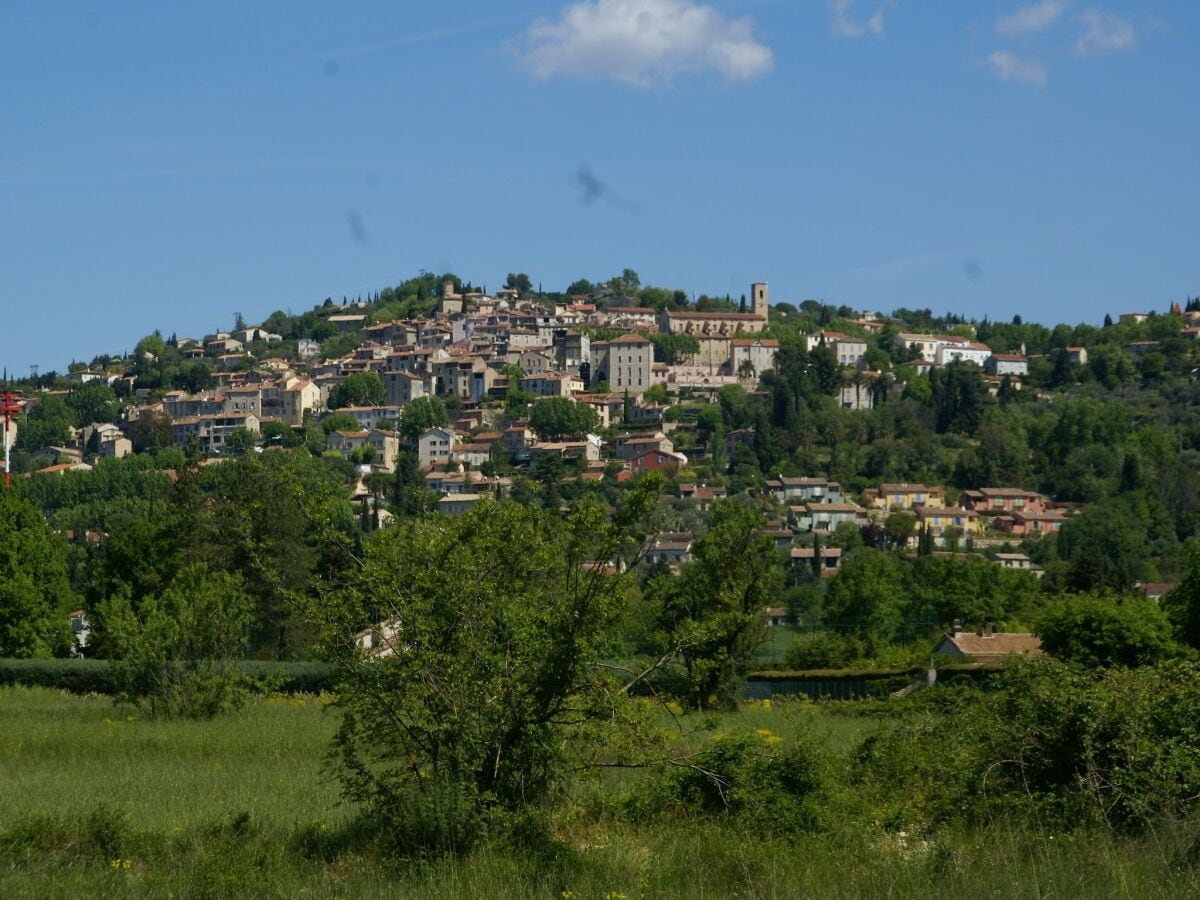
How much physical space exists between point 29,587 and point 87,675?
8.28 meters

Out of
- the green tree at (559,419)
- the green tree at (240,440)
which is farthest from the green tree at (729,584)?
the green tree at (240,440)

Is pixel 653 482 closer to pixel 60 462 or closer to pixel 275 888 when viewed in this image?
pixel 275 888

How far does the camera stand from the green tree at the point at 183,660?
22.4 meters

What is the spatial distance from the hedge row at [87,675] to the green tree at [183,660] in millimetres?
6112

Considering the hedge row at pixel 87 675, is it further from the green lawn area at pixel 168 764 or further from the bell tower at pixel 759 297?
the bell tower at pixel 759 297

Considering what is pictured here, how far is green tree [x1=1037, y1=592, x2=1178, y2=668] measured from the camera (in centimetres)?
3009

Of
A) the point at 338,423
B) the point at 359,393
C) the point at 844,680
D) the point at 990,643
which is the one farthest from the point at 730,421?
the point at 844,680

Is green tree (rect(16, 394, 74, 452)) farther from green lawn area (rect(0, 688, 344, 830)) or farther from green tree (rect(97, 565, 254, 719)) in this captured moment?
green tree (rect(97, 565, 254, 719))

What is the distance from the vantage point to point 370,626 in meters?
12.0

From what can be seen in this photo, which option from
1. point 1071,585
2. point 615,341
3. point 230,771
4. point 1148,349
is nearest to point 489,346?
point 615,341

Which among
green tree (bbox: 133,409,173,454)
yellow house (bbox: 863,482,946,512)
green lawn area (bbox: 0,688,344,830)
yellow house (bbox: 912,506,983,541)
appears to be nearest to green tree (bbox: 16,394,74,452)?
green tree (bbox: 133,409,173,454)

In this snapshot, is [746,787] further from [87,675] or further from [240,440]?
[240,440]

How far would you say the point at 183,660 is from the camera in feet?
74.8

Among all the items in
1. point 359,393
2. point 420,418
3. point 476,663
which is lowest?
point 420,418
